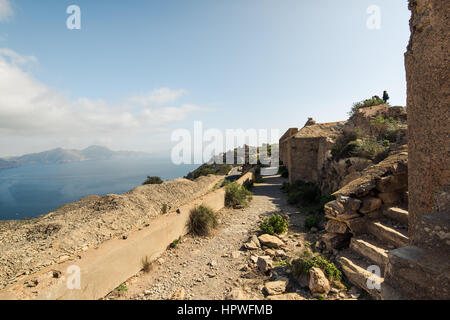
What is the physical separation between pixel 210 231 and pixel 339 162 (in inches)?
223

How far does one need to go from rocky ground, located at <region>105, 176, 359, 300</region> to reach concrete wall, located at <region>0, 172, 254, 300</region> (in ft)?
0.83

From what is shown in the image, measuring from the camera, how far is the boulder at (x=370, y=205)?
465 centimetres

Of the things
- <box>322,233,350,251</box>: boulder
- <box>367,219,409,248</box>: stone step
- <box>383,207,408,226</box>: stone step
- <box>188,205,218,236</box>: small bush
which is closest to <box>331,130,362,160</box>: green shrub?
<box>383,207,408,226</box>: stone step

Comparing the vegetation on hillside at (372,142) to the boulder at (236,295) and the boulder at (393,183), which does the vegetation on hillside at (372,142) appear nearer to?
the boulder at (393,183)

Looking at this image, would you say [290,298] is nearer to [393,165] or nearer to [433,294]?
[433,294]

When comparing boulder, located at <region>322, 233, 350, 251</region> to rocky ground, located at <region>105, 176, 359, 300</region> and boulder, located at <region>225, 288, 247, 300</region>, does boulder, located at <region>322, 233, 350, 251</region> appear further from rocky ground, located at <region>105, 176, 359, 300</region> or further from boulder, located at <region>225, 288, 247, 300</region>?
boulder, located at <region>225, 288, 247, 300</region>

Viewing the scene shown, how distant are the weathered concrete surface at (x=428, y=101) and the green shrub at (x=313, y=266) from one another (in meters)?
1.61

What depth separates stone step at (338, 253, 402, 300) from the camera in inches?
129

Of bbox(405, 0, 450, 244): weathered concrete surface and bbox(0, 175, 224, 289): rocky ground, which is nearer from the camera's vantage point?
bbox(405, 0, 450, 244): weathered concrete surface

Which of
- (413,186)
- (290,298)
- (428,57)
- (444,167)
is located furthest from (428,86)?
(290,298)

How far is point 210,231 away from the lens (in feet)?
22.5

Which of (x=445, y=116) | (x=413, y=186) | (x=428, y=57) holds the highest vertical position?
(x=428, y=57)

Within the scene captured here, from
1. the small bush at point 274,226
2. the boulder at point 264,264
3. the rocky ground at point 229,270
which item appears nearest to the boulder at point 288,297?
the rocky ground at point 229,270

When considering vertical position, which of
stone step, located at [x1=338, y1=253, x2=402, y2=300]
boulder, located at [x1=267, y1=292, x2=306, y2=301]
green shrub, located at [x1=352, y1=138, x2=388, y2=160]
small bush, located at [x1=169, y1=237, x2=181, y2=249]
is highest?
green shrub, located at [x1=352, y1=138, x2=388, y2=160]
